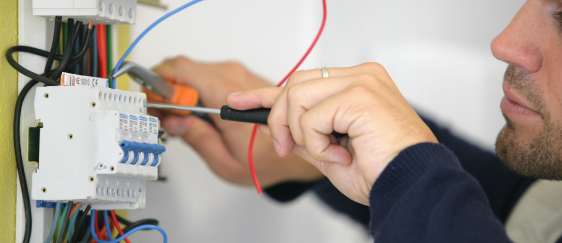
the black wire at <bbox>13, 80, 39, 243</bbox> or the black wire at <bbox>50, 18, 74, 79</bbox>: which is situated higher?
the black wire at <bbox>50, 18, 74, 79</bbox>

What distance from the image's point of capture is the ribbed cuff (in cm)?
48

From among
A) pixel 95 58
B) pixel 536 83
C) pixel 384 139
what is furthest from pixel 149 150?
pixel 536 83

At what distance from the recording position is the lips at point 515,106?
814mm

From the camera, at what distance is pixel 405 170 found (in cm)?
48

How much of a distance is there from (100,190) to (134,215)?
55cm

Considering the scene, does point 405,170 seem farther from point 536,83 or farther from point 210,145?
point 210,145

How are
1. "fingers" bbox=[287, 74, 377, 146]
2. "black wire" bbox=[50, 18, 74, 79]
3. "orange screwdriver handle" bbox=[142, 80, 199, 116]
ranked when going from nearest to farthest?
"fingers" bbox=[287, 74, 377, 146]
"black wire" bbox=[50, 18, 74, 79]
"orange screwdriver handle" bbox=[142, 80, 199, 116]

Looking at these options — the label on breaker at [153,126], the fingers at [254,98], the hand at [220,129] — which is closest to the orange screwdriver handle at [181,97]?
the hand at [220,129]

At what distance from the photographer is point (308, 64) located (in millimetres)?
1068

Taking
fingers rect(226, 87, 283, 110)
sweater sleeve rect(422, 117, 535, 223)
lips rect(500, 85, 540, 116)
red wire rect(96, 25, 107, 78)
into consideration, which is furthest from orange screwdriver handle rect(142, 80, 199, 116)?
lips rect(500, 85, 540, 116)

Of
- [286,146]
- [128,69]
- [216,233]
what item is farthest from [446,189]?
[216,233]

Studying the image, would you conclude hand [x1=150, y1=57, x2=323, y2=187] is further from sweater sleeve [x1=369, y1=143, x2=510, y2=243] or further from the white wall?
sweater sleeve [x1=369, y1=143, x2=510, y2=243]

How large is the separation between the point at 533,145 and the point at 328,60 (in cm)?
52

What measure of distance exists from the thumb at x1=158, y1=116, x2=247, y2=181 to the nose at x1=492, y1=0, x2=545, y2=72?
70 centimetres
